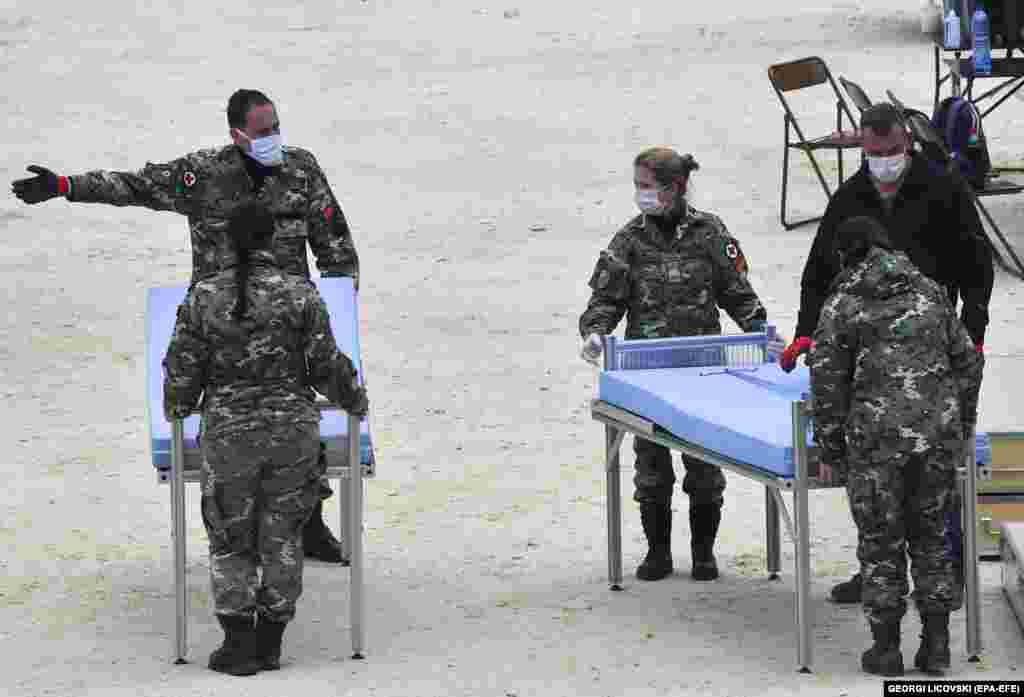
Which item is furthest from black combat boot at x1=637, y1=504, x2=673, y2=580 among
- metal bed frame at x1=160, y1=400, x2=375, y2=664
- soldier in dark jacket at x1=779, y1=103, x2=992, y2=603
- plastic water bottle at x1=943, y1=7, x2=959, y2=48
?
plastic water bottle at x1=943, y1=7, x2=959, y2=48

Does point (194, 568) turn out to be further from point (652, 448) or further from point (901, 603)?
point (901, 603)

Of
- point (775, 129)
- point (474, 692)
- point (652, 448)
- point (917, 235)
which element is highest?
point (775, 129)

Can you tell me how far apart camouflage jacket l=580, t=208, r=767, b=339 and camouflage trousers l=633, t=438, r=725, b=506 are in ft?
1.43

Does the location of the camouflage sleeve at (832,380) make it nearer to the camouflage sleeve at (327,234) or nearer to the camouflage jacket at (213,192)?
the camouflage sleeve at (327,234)

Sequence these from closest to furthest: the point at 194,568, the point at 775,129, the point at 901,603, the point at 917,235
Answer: the point at 901,603 → the point at 917,235 → the point at 194,568 → the point at 775,129

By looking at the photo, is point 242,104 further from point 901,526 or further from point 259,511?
point 901,526

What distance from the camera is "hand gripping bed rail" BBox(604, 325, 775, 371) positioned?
8.95 m

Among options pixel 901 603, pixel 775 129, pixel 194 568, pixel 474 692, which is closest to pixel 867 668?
pixel 901 603

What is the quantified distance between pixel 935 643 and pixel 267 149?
116 inches

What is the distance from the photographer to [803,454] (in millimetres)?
7797

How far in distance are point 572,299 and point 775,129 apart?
17.1ft

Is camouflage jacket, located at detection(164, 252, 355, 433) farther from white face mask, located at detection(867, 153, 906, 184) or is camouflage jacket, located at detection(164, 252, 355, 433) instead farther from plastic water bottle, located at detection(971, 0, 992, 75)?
plastic water bottle, located at detection(971, 0, 992, 75)

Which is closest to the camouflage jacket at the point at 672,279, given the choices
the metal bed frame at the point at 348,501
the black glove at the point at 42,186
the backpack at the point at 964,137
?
the metal bed frame at the point at 348,501

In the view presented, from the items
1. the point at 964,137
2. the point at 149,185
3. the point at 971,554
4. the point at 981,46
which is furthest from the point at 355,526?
the point at 981,46
